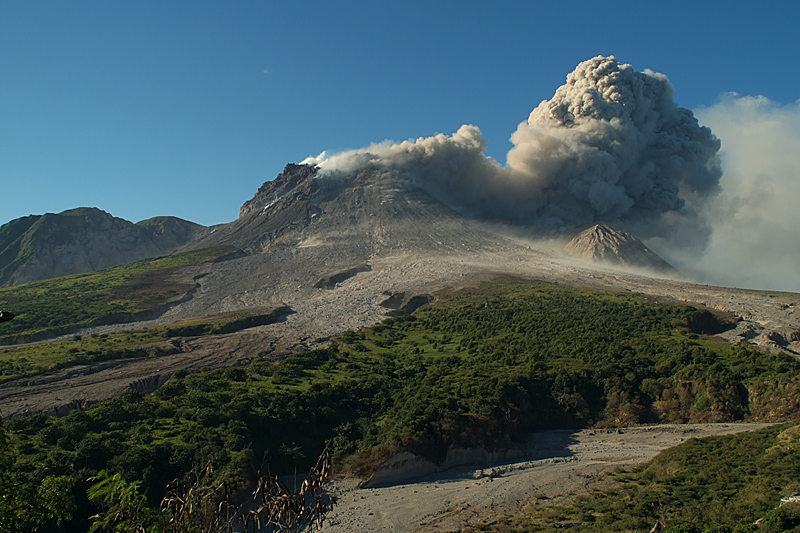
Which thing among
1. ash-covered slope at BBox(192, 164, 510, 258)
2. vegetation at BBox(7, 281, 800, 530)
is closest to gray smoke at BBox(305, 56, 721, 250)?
ash-covered slope at BBox(192, 164, 510, 258)

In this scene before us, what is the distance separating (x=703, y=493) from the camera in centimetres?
2181

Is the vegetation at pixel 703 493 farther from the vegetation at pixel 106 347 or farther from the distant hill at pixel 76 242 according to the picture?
the distant hill at pixel 76 242

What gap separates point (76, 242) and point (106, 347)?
322 feet

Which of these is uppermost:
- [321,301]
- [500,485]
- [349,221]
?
[349,221]

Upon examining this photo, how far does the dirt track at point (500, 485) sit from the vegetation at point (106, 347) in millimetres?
29839

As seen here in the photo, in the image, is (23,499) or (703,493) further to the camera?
(703,493)

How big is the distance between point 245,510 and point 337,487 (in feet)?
17.2

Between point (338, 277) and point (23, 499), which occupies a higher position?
point (338, 277)

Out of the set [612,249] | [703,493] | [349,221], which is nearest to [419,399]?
[703,493]

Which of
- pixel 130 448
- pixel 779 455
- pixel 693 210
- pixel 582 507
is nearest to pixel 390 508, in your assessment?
pixel 582 507

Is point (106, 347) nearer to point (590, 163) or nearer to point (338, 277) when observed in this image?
point (338, 277)

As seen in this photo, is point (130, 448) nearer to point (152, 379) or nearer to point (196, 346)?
point (152, 379)

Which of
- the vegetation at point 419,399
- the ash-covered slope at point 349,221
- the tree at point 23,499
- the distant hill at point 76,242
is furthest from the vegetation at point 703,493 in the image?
the distant hill at point 76,242

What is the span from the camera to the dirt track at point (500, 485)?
24.3 meters
